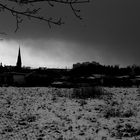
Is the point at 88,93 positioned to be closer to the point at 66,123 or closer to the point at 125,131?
the point at 66,123

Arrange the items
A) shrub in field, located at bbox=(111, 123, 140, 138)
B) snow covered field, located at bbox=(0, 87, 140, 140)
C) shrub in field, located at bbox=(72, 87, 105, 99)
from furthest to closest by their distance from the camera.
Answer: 1. shrub in field, located at bbox=(72, 87, 105, 99)
2. snow covered field, located at bbox=(0, 87, 140, 140)
3. shrub in field, located at bbox=(111, 123, 140, 138)

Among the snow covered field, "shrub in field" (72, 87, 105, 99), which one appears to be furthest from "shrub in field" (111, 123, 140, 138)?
"shrub in field" (72, 87, 105, 99)

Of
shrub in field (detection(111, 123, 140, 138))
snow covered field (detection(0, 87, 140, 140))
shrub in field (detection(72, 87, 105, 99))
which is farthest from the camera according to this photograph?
shrub in field (detection(72, 87, 105, 99))

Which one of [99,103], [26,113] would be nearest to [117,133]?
[26,113]

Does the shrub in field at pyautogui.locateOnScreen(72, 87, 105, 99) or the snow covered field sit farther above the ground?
the shrub in field at pyautogui.locateOnScreen(72, 87, 105, 99)

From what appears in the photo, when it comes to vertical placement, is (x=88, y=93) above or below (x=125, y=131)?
above

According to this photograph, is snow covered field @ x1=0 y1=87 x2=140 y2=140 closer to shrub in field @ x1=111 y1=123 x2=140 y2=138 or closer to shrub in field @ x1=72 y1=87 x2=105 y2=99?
shrub in field @ x1=111 y1=123 x2=140 y2=138

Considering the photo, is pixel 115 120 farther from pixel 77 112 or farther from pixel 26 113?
pixel 26 113

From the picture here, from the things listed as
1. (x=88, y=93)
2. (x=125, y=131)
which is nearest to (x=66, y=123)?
(x=125, y=131)

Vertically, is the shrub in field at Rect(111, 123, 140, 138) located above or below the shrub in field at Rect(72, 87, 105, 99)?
below

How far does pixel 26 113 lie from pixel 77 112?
10.3 ft

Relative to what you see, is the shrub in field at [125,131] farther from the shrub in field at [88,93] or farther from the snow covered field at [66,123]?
the shrub in field at [88,93]

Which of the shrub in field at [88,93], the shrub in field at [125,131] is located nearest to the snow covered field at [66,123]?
the shrub in field at [125,131]

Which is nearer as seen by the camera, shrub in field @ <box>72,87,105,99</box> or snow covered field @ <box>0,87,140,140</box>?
snow covered field @ <box>0,87,140,140</box>
